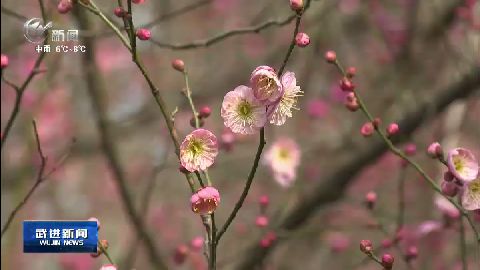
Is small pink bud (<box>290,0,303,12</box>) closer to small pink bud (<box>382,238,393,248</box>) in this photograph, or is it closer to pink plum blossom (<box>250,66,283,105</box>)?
pink plum blossom (<box>250,66,283,105</box>)

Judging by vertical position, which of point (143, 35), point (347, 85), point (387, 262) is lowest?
point (387, 262)

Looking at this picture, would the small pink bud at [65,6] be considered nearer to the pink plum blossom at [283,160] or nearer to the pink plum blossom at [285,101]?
the pink plum blossom at [285,101]

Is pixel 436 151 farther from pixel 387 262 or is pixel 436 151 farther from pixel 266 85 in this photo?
pixel 266 85

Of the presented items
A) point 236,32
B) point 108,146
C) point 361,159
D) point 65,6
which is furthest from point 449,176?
point 108,146

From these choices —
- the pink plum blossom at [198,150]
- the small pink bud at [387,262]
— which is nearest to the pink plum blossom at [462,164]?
the small pink bud at [387,262]

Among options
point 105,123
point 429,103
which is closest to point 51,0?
point 105,123

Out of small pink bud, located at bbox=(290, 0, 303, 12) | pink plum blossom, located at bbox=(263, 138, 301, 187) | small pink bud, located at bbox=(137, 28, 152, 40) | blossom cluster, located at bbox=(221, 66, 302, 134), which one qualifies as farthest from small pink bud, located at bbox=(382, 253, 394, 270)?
pink plum blossom, located at bbox=(263, 138, 301, 187)
